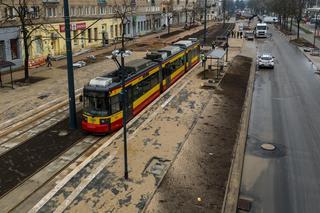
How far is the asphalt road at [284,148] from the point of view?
46.4 feet

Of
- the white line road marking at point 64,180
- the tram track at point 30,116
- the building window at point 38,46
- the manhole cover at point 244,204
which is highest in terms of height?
the building window at point 38,46

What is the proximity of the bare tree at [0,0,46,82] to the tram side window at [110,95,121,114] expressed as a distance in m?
17.3

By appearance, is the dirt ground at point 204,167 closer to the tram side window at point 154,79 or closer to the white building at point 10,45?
the tram side window at point 154,79

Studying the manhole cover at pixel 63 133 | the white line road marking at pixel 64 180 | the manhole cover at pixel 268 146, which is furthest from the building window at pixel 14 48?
the manhole cover at pixel 268 146

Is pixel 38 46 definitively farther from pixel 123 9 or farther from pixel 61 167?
pixel 61 167

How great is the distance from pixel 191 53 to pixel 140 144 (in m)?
23.5

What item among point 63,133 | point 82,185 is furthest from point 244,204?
point 63,133

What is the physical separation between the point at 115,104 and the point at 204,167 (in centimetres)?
653

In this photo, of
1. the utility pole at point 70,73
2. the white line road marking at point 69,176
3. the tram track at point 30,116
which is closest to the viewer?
the white line road marking at point 69,176

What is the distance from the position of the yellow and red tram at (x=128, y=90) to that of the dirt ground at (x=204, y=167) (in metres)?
4.31

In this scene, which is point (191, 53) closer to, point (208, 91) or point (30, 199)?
point (208, 91)

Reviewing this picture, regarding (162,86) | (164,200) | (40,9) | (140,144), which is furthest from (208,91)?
(40,9)

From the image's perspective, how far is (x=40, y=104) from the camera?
27031 millimetres

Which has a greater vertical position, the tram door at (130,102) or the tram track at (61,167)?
the tram door at (130,102)
